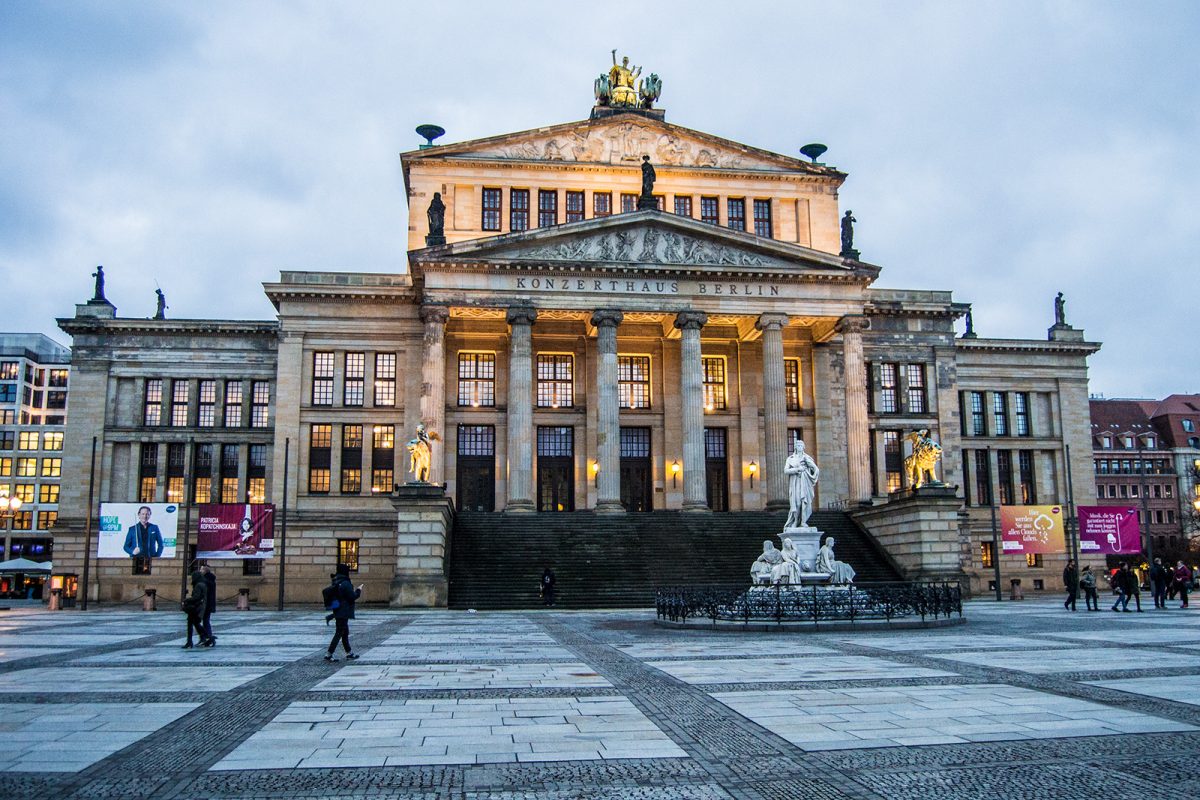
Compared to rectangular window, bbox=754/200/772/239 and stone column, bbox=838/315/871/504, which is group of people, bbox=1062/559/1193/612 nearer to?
stone column, bbox=838/315/871/504

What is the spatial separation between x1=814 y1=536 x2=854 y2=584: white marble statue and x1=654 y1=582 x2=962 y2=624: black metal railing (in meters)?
0.64

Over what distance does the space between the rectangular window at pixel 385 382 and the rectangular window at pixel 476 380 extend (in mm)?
3765

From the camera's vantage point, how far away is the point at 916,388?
6066 centimetres

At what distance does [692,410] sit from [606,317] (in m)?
6.47

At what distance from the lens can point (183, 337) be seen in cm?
5906

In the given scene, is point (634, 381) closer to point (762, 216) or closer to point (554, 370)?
point (554, 370)

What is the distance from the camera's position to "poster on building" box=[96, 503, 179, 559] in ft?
149

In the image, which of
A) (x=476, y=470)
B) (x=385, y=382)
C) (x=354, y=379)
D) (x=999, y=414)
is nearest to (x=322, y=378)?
(x=354, y=379)

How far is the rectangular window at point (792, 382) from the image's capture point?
57.8 meters

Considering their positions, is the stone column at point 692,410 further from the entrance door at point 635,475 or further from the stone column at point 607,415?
the entrance door at point 635,475

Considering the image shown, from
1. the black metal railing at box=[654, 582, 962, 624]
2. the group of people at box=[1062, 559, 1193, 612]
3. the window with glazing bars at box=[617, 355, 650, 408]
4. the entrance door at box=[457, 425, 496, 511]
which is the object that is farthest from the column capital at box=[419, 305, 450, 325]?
the group of people at box=[1062, 559, 1193, 612]

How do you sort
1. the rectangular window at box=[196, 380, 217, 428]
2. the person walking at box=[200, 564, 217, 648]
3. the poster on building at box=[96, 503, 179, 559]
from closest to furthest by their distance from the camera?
1. the person walking at box=[200, 564, 217, 648]
2. the poster on building at box=[96, 503, 179, 559]
3. the rectangular window at box=[196, 380, 217, 428]

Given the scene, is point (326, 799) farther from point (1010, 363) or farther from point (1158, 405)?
point (1158, 405)

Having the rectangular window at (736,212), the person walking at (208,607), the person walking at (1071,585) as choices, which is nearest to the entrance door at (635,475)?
the rectangular window at (736,212)
